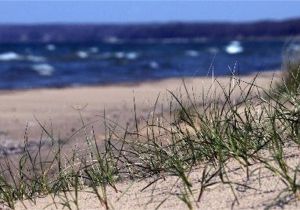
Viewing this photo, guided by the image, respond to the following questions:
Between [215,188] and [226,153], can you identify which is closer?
[215,188]

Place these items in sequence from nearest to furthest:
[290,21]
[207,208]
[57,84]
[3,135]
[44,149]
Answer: [207,208] < [44,149] < [3,135] < [57,84] < [290,21]

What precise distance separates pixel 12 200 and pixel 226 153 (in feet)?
3.05

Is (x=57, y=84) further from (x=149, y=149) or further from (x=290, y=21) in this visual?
(x=290, y=21)

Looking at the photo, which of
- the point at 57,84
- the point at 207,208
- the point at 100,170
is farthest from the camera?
the point at 57,84

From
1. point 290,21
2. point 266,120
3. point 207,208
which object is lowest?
point 207,208

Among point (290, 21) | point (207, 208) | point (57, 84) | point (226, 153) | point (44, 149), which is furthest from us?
point (290, 21)

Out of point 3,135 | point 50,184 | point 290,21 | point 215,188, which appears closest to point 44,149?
point 3,135

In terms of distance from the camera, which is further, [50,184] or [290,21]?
[290,21]

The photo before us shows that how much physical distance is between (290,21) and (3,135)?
65796mm

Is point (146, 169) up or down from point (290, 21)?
down

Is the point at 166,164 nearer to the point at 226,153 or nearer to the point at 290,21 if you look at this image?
the point at 226,153

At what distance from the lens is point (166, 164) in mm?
3686

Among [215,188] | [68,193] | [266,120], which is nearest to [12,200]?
[68,193]

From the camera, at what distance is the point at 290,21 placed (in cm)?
7212
